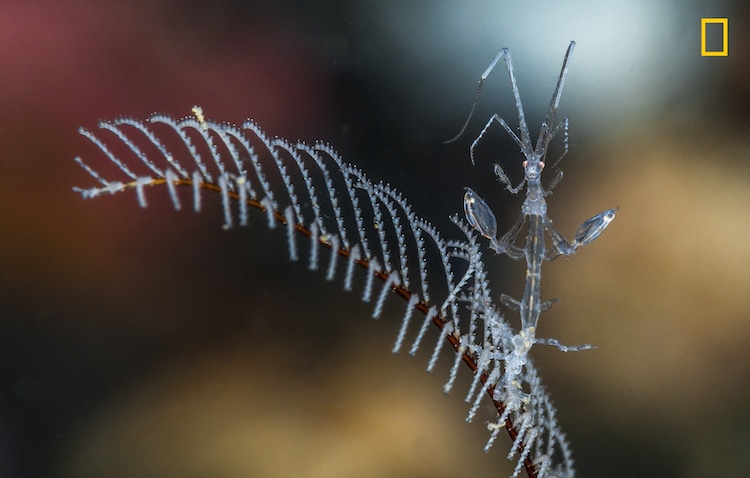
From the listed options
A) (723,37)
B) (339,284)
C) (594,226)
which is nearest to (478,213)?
(594,226)

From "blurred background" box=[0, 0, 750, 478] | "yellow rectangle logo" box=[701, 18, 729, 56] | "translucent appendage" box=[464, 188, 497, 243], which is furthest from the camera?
"yellow rectangle logo" box=[701, 18, 729, 56]

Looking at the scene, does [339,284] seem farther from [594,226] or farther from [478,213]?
[594,226]

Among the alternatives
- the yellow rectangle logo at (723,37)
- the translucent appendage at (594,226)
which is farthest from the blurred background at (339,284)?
the translucent appendage at (594,226)

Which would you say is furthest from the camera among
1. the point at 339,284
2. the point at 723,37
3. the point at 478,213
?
the point at 723,37

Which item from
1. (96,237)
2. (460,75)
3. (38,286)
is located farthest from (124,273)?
(460,75)

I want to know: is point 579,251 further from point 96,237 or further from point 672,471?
point 96,237

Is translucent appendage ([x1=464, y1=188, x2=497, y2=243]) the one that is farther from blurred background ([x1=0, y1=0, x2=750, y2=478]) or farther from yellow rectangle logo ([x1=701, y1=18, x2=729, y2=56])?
yellow rectangle logo ([x1=701, y1=18, x2=729, y2=56])

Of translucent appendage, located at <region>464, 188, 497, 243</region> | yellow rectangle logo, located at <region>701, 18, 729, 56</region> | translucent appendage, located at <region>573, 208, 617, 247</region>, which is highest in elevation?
yellow rectangle logo, located at <region>701, 18, 729, 56</region>

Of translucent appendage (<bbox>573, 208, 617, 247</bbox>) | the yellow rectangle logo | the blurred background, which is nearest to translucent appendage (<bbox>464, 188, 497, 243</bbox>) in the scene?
translucent appendage (<bbox>573, 208, 617, 247</bbox>)
